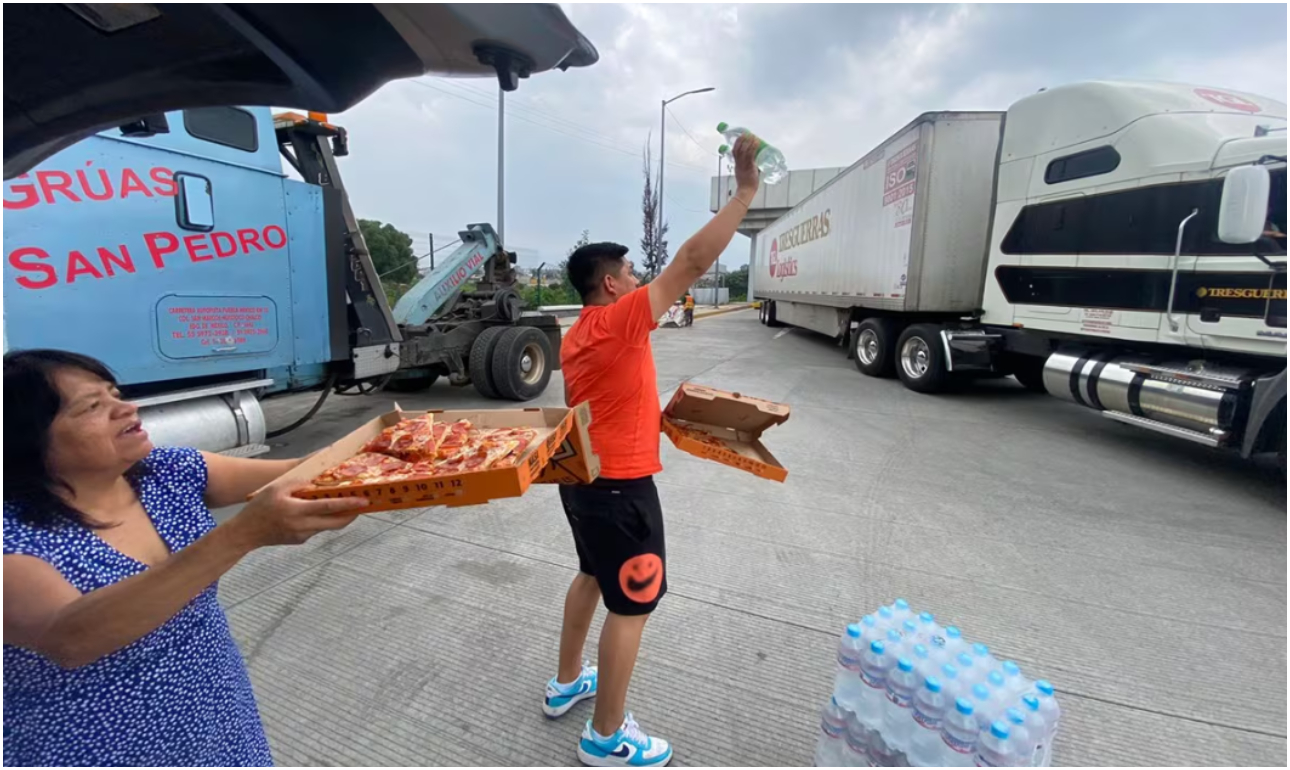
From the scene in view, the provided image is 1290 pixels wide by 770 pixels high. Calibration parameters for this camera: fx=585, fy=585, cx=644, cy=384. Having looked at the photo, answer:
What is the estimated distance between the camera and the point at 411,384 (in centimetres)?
823

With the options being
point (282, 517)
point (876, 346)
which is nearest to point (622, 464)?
point (282, 517)

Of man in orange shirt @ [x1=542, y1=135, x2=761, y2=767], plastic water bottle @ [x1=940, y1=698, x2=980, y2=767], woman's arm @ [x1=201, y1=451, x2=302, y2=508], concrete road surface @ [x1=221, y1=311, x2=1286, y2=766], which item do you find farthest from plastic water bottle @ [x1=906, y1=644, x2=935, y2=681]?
woman's arm @ [x1=201, y1=451, x2=302, y2=508]

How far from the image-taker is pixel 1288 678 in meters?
2.52

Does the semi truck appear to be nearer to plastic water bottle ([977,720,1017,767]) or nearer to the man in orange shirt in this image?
plastic water bottle ([977,720,1017,767])

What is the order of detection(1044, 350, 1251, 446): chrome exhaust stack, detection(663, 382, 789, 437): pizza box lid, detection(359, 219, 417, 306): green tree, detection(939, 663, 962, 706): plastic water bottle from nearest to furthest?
detection(939, 663, 962, 706): plastic water bottle → detection(663, 382, 789, 437): pizza box lid → detection(1044, 350, 1251, 446): chrome exhaust stack → detection(359, 219, 417, 306): green tree

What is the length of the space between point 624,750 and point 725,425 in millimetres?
1248

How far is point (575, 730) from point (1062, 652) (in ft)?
7.27

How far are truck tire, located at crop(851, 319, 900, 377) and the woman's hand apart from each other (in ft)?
30.9

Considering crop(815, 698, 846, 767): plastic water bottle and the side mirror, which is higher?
the side mirror

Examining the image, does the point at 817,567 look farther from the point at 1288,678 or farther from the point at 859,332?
the point at 859,332

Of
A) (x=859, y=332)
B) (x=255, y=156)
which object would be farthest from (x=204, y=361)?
(x=859, y=332)

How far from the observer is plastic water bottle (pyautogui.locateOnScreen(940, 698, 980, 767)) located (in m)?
1.59

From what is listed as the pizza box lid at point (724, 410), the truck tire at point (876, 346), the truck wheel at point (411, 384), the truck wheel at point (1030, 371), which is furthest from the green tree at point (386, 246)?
the pizza box lid at point (724, 410)

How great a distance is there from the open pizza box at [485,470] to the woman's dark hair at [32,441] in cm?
35
